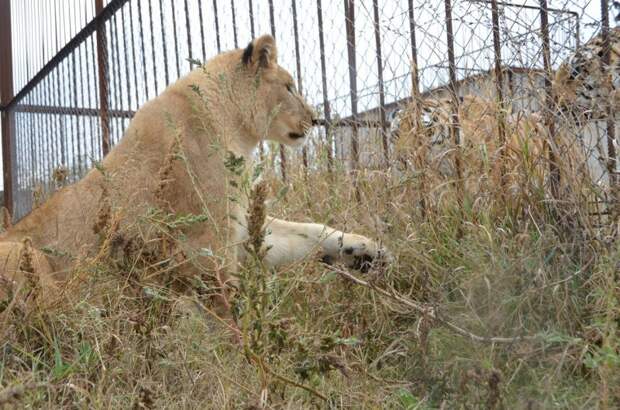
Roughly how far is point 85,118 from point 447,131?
17.6 ft

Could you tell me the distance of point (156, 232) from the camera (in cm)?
293

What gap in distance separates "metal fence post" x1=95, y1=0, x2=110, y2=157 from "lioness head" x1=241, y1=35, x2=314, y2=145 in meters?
3.21

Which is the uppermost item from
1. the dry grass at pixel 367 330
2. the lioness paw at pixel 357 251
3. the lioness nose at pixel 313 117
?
the lioness nose at pixel 313 117

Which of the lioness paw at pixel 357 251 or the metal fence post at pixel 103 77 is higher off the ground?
the metal fence post at pixel 103 77

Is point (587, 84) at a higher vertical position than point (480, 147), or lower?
higher

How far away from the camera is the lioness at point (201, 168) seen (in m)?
3.17

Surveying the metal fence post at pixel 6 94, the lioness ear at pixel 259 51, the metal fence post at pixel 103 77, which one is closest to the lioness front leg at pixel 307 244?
the lioness ear at pixel 259 51

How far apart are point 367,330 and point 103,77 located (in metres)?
5.46

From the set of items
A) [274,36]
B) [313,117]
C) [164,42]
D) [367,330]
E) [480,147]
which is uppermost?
[164,42]

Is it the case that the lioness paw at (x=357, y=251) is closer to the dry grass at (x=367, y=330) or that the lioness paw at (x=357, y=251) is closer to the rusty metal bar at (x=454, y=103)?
the dry grass at (x=367, y=330)

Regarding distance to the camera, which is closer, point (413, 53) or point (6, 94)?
point (413, 53)

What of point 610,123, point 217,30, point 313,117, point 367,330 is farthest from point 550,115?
point 217,30

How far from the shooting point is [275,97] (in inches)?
157

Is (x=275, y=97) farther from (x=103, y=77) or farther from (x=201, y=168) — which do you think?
(x=103, y=77)
